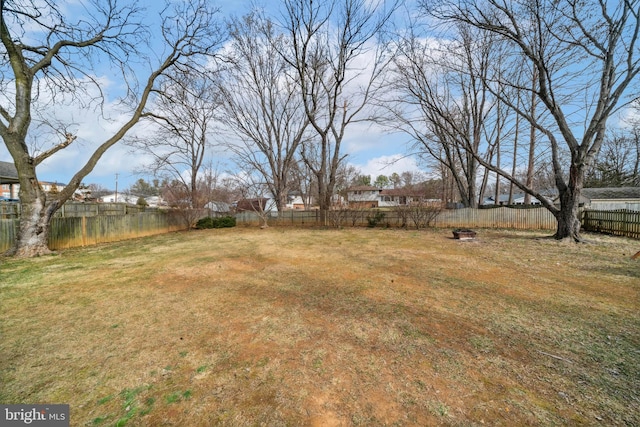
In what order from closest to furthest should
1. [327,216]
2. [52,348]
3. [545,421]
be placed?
[545,421]
[52,348]
[327,216]

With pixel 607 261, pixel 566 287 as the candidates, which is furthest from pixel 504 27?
pixel 566 287

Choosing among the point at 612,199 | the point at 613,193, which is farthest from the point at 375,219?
the point at 613,193

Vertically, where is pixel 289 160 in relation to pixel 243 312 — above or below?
above

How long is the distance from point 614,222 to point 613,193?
58.6ft

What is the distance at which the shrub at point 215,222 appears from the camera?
17.9m

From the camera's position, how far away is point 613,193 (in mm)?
21438

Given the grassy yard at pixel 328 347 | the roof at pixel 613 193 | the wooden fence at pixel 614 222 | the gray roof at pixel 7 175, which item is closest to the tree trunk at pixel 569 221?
the wooden fence at pixel 614 222

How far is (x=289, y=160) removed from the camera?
66.4 feet

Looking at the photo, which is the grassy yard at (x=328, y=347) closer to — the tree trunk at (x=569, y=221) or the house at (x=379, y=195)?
the tree trunk at (x=569, y=221)

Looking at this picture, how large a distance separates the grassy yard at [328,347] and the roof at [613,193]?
78.6 feet

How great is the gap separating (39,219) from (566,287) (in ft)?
43.2

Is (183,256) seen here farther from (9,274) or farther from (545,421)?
(545,421)

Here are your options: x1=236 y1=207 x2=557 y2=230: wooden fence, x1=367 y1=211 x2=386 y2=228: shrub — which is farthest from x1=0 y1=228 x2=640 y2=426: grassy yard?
x1=367 y1=211 x2=386 y2=228: shrub

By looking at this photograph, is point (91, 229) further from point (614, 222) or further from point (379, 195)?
point (379, 195)
